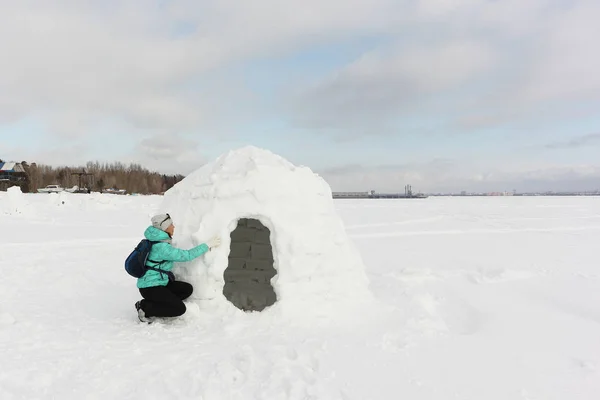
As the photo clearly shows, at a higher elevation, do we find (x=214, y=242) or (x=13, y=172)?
(x=13, y=172)

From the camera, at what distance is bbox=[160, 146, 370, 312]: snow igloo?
5020 millimetres

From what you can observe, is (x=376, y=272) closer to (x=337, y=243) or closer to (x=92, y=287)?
(x=337, y=243)

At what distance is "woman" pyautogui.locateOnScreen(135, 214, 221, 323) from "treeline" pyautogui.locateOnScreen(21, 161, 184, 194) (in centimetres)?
5568

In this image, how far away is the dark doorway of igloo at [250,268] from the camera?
20.1 ft

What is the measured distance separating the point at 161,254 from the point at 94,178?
239ft

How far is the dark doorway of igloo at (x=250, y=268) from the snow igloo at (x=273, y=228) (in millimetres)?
22

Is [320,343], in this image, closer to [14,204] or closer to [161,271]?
[161,271]

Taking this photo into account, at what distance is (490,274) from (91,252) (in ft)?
33.0

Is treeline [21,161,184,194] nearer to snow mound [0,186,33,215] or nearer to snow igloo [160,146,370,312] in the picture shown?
snow mound [0,186,33,215]

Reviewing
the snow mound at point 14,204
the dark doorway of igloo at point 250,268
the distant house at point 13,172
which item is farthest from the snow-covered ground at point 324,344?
the distant house at point 13,172

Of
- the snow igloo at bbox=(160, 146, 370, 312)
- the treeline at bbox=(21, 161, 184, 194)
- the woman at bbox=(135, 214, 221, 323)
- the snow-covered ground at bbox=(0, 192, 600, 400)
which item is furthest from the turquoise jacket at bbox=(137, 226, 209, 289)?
the treeline at bbox=(21, 161, 184, 194)

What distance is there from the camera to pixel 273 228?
5207 mm

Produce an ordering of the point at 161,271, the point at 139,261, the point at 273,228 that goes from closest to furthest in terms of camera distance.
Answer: the point at 139,261, the point at 161,271, the point at 273,228

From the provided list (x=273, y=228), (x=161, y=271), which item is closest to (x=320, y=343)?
(x=273, y=228)
